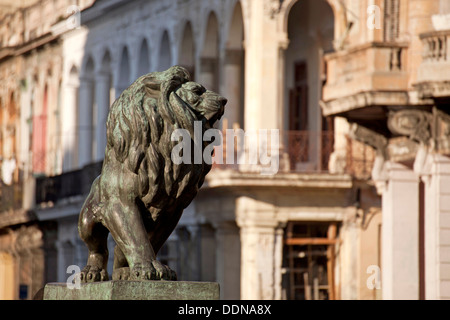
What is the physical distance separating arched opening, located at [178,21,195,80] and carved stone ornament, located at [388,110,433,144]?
39.7ft

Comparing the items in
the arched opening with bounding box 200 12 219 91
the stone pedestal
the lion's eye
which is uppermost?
the arched opening with bounding box 200 12 219 91

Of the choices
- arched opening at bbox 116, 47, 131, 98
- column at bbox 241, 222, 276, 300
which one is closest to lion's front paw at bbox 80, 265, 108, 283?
column at bbox 241, 222, 276, 300

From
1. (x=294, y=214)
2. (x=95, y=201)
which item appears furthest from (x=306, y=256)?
(x=95, y=201)

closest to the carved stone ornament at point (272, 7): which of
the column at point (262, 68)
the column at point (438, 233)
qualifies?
the column at point (262, 68)

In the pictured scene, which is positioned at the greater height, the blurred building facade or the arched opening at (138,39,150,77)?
the arched opening at (138,39,150,77)

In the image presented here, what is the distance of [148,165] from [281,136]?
2015 centimetres

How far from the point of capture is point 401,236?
967 inches

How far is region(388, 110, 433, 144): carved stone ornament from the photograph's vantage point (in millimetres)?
23359

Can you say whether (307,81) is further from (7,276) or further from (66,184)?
(7,276)

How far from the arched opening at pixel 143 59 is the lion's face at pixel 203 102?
27.4m

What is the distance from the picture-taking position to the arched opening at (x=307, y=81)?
31.0 meters

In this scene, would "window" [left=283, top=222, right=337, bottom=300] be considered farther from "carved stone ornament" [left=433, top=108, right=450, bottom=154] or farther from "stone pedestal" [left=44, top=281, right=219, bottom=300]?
"stone pedestal" [left=44, top=281, right=219, bottom=300]

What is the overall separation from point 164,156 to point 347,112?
1440 centimetres

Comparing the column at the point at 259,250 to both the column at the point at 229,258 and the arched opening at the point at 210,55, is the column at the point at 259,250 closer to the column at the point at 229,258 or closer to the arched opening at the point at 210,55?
the column at the point at 229,258
